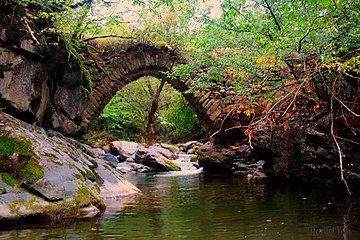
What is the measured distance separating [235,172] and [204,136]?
10720 millimetres

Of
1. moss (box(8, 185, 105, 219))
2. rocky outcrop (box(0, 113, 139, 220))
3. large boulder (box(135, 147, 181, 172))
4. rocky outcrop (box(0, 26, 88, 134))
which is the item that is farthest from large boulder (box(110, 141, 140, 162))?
moss (box(8, 185, 105, 219))

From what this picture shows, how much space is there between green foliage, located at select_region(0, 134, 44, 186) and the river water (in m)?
0.71

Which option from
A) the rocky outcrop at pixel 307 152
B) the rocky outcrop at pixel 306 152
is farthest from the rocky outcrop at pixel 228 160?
the rocky outcrop at pixel 307 152

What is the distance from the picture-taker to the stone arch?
439 inches

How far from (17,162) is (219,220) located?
2449mm

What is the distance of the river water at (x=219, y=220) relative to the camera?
10.8ft

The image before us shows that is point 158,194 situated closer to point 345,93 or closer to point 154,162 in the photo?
point 345,93

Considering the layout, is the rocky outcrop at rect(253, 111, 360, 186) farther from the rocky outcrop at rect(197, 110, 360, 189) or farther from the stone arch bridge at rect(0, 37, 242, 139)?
the stone arch bridge at rect(0, 37, 242, 139)

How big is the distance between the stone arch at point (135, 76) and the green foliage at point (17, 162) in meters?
6.39

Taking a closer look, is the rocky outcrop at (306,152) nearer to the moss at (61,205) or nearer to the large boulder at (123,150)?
the moss at (61,205)

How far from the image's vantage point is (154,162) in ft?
43.1

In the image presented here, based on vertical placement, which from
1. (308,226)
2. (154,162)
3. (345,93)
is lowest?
(308,226)

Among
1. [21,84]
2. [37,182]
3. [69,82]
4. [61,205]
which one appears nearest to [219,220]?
[61,205]

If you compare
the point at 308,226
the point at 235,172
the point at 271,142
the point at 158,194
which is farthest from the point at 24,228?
the point at 235,172
